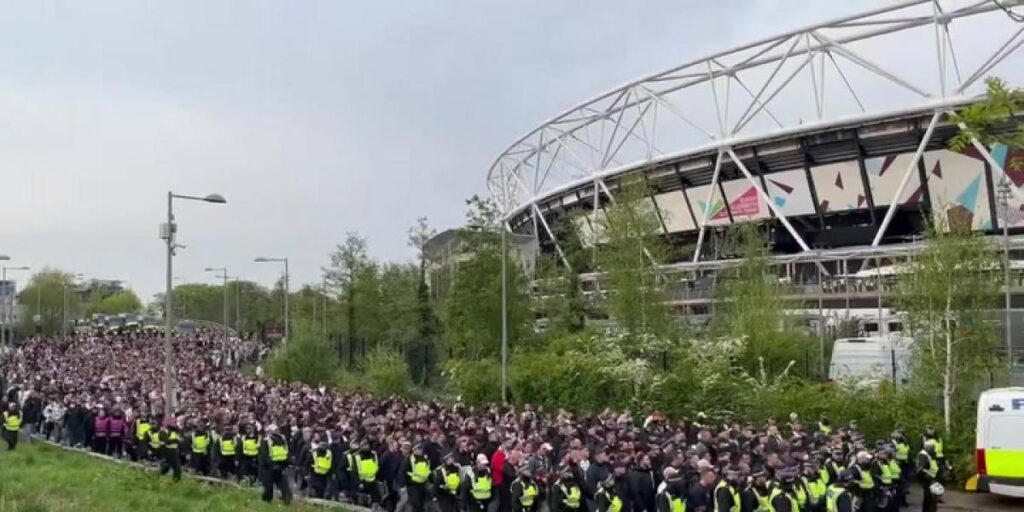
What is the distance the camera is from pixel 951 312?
2264 centimetres

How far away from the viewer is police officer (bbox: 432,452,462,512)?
51.4 ft

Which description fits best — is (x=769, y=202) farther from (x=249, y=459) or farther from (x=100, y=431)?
(x=249, y=459)

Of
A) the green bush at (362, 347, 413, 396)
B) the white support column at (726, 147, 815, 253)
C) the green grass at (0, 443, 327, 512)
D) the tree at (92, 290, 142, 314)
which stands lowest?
the green grass at (0, 443, 327, 512)

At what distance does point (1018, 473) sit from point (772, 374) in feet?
41.3

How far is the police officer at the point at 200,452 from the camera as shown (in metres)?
21.1

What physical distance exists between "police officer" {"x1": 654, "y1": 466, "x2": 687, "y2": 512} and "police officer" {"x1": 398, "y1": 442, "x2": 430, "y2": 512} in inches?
168

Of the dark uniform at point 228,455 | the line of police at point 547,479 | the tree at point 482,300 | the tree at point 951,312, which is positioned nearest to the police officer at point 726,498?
the line of police at point 547,479

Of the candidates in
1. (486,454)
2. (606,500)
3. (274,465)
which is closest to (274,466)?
(274,465)

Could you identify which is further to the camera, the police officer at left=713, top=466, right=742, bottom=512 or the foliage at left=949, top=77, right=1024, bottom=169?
the police officer at left=713, top=466, right=742, bottom=512

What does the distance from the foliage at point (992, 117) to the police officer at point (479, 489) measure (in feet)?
37.1

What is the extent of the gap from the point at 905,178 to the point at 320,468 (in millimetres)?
40071

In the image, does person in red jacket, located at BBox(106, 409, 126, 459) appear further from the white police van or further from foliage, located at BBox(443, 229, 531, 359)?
the white police van

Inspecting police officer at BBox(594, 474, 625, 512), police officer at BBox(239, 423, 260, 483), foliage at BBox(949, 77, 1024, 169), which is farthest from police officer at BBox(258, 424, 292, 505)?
foliage at BBox(949, 77, 1024, 169)

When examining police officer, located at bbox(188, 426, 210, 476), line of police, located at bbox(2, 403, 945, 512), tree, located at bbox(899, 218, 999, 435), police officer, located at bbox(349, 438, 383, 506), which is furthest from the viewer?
tree, located at bbox(899, 218, 999, 435)
